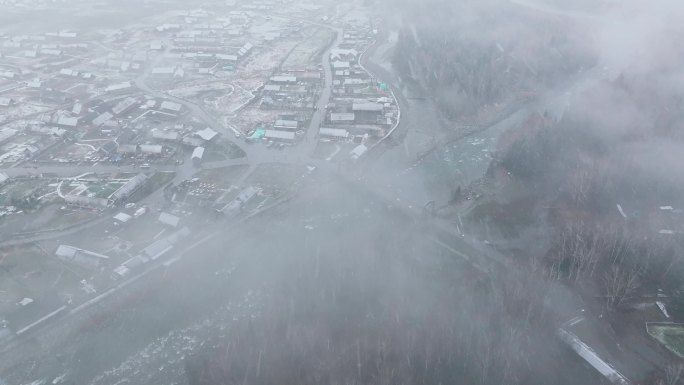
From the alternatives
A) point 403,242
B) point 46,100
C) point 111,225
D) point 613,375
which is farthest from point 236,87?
point 613,375

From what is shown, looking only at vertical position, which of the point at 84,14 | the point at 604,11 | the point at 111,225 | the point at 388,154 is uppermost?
the point at 604,11

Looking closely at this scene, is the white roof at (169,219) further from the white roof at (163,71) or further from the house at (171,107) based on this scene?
the white roof at (163,71)

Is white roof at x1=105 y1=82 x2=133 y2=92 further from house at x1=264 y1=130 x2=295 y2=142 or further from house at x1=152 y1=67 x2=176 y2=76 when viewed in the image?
house at x1=264 y1=130 x2=295 y2=142

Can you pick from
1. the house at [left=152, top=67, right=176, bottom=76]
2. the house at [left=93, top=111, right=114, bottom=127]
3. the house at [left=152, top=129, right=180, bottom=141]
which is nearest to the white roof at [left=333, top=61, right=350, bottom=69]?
the house at [left=152, top=67, right=176, bottom=76]

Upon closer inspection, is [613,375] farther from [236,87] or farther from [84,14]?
[84,14]

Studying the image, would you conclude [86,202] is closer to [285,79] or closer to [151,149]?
[151,149]

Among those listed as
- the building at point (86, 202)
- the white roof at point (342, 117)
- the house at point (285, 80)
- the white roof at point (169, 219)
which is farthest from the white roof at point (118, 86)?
the white roof at point (169, 219)

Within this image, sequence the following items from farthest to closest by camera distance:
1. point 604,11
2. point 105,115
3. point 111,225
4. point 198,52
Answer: point 604,11
point 198,52
point 105,115
point 111,225
